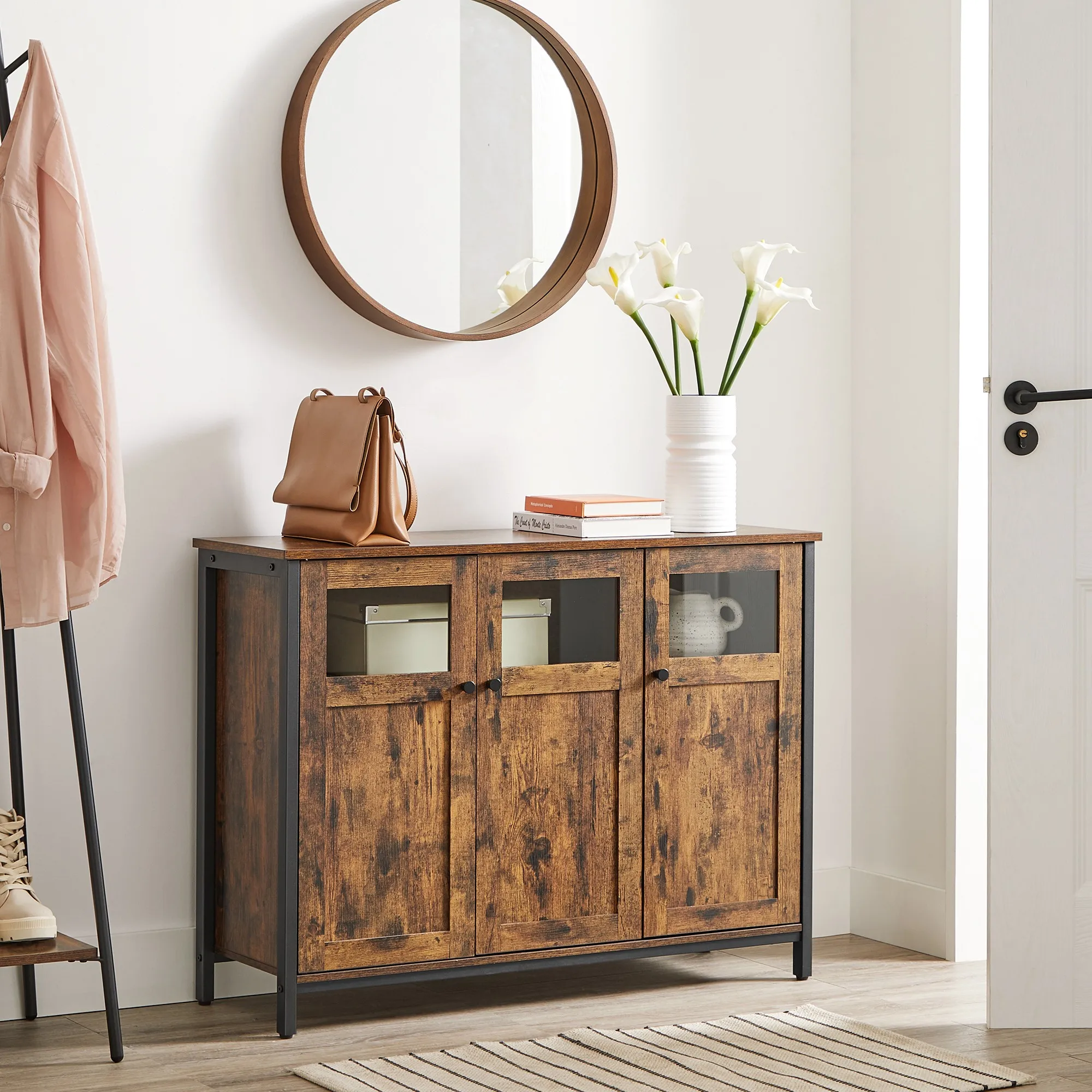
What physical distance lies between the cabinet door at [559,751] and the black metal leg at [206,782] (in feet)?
1.59

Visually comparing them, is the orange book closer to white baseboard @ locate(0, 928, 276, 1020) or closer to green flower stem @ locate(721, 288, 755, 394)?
green flower stem @ locate(721, 288, 755, 394)

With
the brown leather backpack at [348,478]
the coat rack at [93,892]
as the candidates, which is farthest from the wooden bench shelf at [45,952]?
the brown leather backpack at [348,478]

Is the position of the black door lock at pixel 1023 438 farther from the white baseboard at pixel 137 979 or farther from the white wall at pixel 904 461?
the white baseboard at pixel 137 979

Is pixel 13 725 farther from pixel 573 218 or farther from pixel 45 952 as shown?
pixel 573 218

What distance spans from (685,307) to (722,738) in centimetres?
79

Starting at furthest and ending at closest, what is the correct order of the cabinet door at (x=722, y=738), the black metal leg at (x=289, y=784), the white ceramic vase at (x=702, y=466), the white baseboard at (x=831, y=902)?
the white baseboard at (x=831, y=902) → the white ceramic vase at (x=702, y=466) → the cabinet door at (x=722, y=738) → the black metal leg at (x=289, y=784)

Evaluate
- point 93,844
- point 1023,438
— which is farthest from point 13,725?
point 1023,438

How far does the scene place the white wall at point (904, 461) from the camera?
10.5ft

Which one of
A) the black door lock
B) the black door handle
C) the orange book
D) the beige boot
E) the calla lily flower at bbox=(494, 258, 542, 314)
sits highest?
the calla lily flower at bbox=(494, 258, 542, 314)

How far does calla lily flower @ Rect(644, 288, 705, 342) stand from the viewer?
294 cm

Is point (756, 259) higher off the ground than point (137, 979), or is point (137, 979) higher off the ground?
point (756, 259)

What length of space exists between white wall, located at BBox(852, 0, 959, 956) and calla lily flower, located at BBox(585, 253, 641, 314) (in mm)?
666

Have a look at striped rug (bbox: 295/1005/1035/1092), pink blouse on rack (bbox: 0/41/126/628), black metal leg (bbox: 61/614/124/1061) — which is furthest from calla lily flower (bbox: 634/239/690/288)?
striped rug (bbox: 295/1005/1035/1092)

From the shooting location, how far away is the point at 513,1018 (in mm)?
2748
